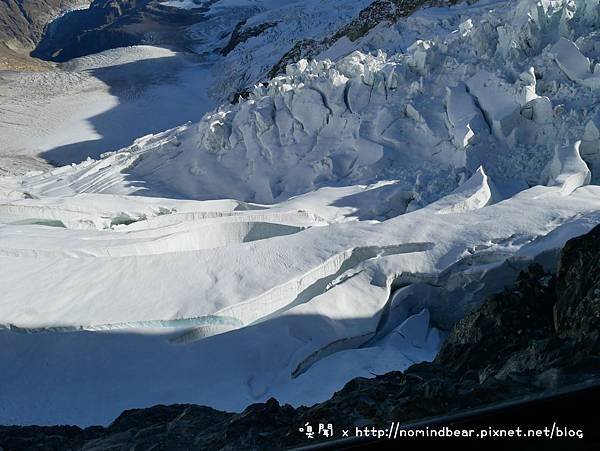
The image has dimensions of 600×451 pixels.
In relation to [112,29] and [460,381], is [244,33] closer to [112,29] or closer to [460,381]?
[112,29]

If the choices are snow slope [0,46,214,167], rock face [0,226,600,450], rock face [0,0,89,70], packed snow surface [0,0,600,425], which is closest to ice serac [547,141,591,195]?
packed snow surface [0,0,600,425]

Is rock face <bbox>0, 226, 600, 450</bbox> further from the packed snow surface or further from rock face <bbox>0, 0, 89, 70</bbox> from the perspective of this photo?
rock face <bbox>0, 0, 89, 70</bbox>

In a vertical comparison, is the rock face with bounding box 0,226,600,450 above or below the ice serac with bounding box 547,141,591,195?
above

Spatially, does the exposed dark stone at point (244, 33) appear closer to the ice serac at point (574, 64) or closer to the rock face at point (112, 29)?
the rock face at point (112, 29)

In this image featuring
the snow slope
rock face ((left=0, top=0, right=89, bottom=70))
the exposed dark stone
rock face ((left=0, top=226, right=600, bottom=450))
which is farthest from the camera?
rock face ((left=0, top=0, right=89, bottom=70))

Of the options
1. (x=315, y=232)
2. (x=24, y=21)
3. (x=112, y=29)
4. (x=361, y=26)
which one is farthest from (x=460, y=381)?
(x=24, y=21)

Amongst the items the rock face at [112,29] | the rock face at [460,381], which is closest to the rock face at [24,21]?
the rock face at [112,29]

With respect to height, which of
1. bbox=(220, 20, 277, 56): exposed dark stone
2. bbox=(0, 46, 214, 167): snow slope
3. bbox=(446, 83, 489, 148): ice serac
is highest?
bbox=(446, 83, 489, 148): ice serac

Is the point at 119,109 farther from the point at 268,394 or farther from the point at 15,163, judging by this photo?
the point at 268,394
